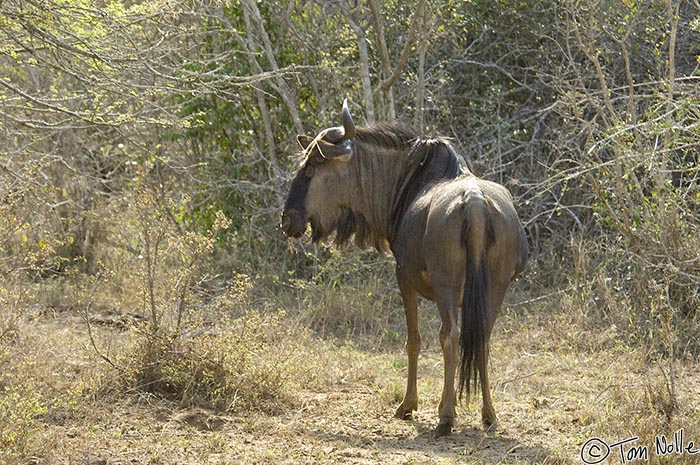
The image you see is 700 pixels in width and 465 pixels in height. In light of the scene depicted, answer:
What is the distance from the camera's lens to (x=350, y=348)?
8.88m

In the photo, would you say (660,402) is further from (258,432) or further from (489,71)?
(489,71)

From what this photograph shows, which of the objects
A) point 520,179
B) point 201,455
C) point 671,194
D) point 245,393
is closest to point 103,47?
point 245,393

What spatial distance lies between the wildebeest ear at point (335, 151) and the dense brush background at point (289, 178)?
2.77 ft

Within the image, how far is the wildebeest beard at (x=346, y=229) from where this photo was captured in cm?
723

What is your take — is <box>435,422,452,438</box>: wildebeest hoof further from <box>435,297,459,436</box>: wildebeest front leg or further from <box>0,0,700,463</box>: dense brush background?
<box>0,0,700,463</box>: dense brush background

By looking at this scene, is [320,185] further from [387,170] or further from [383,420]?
[383,420]

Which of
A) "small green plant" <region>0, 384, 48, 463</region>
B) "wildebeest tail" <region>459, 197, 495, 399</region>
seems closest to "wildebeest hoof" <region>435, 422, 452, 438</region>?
"wildebeest tail" <region>459, 197, 495, 399</region>

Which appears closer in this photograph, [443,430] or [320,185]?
[443,430]

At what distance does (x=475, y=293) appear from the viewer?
19.4 feet

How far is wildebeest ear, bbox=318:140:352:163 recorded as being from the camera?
699cm

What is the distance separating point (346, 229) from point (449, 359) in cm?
163

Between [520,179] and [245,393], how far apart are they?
518 centimetres

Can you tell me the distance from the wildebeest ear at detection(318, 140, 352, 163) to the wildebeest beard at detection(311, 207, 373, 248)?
0.43 meters
